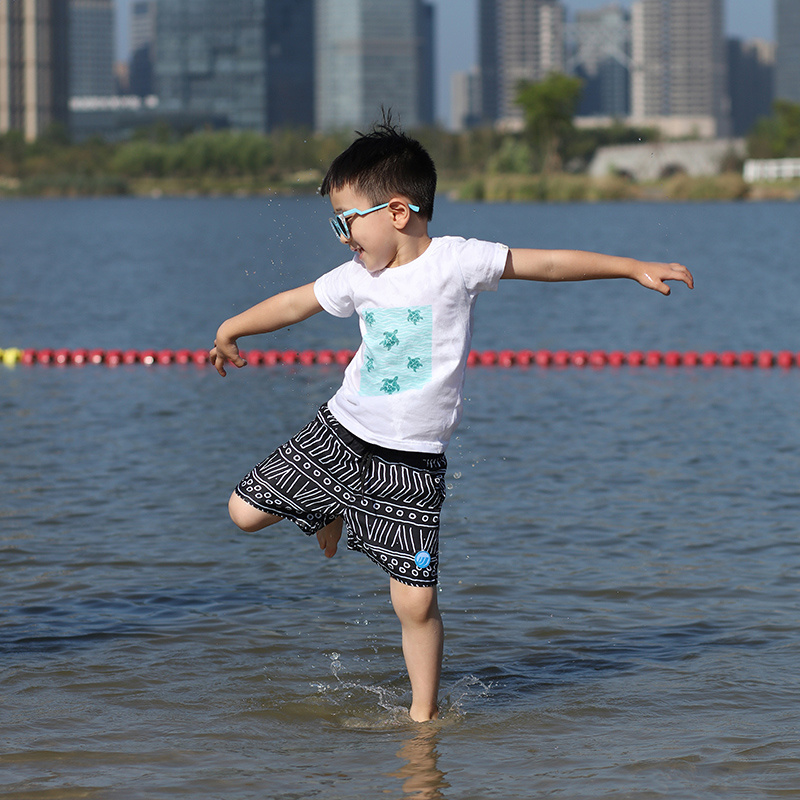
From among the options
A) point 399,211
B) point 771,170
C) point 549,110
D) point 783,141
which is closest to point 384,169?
point 399,211

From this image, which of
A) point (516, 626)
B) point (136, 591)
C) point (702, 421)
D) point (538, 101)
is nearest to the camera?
point (516, 626)

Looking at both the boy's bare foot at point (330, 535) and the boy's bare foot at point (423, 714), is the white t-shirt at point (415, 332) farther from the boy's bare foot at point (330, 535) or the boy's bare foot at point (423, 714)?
the boy's bare foot at point (423, 714)

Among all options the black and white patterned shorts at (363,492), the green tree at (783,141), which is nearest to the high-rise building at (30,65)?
the green tree at (783,141)

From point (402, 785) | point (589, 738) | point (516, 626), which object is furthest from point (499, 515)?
point (402, 785)

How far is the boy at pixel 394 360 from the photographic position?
422 cm

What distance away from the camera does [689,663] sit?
18.2ft

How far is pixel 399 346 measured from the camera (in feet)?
14.1

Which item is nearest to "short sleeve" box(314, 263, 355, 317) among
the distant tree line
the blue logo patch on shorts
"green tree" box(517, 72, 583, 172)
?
the blue logo patch on shorts

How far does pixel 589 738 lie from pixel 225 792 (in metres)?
1.40

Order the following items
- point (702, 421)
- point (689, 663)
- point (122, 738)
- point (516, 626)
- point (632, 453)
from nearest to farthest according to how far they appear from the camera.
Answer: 1. point (122, 738)
2. point (689, 663)
3. point (516, 626)
4. point (632, 453)
5. point (702, 421)

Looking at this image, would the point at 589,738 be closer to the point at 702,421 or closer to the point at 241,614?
the point at 241,614

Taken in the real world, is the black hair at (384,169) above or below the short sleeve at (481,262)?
above

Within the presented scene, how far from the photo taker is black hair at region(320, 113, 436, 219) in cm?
422

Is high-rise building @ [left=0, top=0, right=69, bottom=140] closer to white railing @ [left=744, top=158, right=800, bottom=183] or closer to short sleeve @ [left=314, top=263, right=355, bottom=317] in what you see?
white railing @ [left=744, top=158, right=800, bottom=183]
